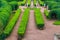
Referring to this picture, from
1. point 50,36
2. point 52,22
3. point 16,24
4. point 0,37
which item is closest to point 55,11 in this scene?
point 52,22

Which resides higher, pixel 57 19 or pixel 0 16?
pixel 0 16

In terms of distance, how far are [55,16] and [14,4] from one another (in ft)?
30.9

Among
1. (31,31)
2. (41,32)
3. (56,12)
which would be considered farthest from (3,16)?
(56,12)

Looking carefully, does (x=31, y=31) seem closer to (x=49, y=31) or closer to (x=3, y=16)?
(x=49, y=31)

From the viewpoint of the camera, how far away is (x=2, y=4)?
3038cm

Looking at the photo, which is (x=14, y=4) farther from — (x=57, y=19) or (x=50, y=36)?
(x=50, y=36)

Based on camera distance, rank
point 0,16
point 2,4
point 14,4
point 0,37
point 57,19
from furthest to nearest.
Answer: point 14,4
point 2,4
point 57,19
point 0,16
point 0,37

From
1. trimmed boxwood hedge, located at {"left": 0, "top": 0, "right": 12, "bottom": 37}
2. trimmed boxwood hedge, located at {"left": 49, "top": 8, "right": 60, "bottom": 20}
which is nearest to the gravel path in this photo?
trimmed boxwood hedge, located at {"left": 49, "top": 8, "right": 60, "bottom": 20}

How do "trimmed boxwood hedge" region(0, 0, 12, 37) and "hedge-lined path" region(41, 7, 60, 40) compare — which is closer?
"trimmed boxwood hedge" region(0, 0, 12, 37)

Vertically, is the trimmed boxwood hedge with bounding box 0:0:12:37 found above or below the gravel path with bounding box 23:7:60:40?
above

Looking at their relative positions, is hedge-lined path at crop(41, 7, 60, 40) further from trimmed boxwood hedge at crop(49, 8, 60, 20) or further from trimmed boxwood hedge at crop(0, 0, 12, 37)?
trimmed boxwood hedge at crop(0, 0, 12, 37)

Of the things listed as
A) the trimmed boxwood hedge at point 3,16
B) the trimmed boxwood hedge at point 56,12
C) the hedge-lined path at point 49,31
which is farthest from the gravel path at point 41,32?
the trimmed boxwood hedge at point 3,16

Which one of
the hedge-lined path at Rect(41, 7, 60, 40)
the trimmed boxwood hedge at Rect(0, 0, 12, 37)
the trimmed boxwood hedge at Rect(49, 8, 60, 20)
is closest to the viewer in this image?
the trimmed boxwood hedge at Rect(0, 0, 12, 37)

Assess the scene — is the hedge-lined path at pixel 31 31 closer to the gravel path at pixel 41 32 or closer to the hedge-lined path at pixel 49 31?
A: the gravel path at pixel 41 32
